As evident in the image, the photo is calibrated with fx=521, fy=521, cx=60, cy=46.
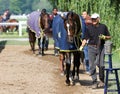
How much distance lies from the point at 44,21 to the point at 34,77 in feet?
19.4

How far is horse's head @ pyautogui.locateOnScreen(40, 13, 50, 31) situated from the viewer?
20484 millimetres

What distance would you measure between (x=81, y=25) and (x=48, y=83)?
1794 mm

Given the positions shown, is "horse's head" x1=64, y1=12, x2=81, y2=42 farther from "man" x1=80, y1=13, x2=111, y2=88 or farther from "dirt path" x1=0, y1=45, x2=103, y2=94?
"dirt path" x1=0, y1=45, x2=103, y2=94

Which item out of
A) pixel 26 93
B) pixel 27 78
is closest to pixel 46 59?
pixel 27 78

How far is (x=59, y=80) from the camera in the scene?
14539mm

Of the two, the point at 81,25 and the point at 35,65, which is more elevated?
the point at 81,25

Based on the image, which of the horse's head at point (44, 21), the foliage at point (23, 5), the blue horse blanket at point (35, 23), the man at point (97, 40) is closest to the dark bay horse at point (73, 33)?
the man at point (97, 40)

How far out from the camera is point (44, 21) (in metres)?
20.7

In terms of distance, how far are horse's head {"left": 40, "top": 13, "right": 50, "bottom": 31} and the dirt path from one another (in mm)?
1207

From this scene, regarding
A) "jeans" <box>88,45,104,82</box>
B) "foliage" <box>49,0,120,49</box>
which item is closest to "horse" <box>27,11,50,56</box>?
"foliage" <box>49,0,120,49</box>

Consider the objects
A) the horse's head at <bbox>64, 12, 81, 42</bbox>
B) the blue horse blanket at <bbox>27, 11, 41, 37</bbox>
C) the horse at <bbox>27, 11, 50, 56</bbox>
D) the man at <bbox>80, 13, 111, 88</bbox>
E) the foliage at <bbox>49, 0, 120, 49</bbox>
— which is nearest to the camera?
the man at <bbox>80, 13, 111, 88</bbox>

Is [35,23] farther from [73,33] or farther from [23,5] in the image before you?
[23,5]

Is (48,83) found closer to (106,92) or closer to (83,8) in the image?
(106,92)

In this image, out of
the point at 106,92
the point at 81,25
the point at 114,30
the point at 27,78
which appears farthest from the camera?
the point at 114,30
